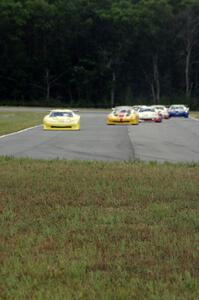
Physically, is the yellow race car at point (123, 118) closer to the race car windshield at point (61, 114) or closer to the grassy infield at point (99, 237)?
the race car windshield at point (61, 114)

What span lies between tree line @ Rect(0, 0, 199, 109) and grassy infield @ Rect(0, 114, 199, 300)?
89.9 meters

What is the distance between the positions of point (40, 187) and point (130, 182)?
190 cm

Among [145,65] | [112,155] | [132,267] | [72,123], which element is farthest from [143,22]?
[132,267]

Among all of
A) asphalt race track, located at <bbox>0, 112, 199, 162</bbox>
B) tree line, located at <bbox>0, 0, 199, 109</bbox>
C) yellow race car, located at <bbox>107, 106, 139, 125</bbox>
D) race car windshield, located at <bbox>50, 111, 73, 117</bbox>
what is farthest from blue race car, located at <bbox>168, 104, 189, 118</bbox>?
asphalt race track, located at <bbox>0, 112, 199, 162</bbox>

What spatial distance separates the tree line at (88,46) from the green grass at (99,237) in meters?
89.7

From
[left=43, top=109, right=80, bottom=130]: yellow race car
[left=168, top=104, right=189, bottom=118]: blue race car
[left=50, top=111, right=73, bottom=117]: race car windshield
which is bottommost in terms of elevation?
[left=168, top=104, right=189, bottom=118]: blue race car

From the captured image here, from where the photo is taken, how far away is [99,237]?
848cm

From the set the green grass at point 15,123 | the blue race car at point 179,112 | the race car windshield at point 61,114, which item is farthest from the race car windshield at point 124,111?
the blue race car at point 179,112

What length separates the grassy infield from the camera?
256 inches

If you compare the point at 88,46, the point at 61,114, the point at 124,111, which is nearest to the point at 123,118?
the point at 124,111

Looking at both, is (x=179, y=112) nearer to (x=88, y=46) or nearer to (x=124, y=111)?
(x=124, y=111)

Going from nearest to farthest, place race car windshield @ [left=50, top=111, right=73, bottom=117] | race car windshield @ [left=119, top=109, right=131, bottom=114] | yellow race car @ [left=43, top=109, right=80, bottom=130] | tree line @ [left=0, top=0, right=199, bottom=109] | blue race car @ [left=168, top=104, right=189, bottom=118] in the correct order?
1. yellow race car @ [left=43, top=109, right=80, bottom=130]
2. race car windshield @ [left=50, top=111, right=73, bottom=117]
3. race car windshield @ [left=119, top=109, right=131, bottom=114]
4. blue race car @ [left=168, top=104, right=189, bottom=118]
5. tree line @ [left=0, top=0, right=199, bottom=109]

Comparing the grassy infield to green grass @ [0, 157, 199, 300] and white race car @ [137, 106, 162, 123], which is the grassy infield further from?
white race car @ [137, 106, 162, 123]

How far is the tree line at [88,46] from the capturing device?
10450 cm
